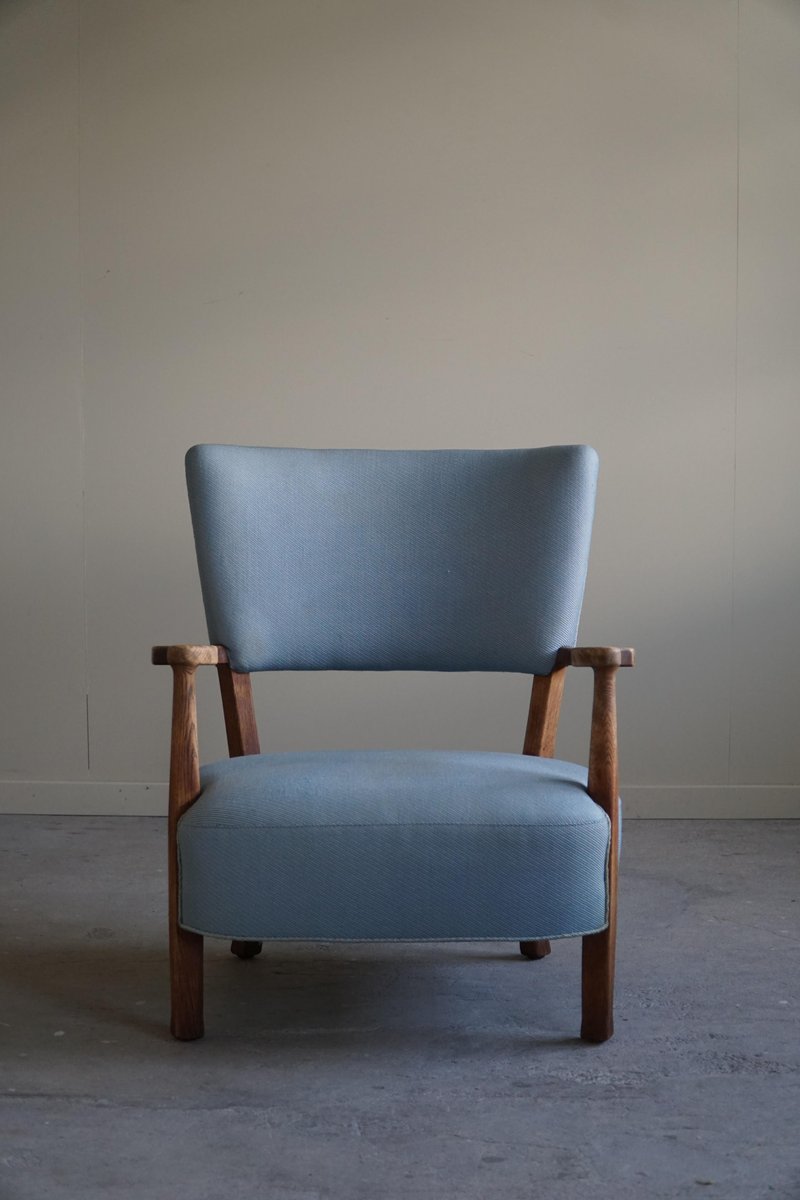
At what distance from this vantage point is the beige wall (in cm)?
345

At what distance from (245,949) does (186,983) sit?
1.48 feet

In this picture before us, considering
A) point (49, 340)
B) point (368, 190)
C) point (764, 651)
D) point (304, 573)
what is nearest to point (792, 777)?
point (764, 651)

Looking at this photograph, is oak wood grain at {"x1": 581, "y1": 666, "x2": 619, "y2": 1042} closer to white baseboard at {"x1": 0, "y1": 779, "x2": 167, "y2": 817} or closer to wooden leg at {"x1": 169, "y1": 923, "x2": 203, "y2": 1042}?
wooden leg at {"x1": 169, "y1": 923, "x2": 203, "y2": 1042}

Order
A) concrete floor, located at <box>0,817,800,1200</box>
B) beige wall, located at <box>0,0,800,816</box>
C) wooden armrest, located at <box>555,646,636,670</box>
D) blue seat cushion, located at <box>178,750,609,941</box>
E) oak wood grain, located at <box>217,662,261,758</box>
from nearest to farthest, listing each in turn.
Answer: concrete floor, located at <box>0,817,800,1200</box>, blue seat cushion, located at <box>178,750,609,941</box>, wooden armrest, located at <box>555,646,636,670</box>, oak wood grain, located at <box>217,662,261,758</box>, beige wall, located at <box>0,0,800,816</box>

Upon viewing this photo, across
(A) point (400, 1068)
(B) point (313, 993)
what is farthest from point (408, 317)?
(A) point (400, 1068)

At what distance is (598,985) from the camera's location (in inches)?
68.7

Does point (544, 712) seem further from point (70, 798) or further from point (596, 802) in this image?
point (70, 798)

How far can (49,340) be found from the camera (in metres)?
3.52

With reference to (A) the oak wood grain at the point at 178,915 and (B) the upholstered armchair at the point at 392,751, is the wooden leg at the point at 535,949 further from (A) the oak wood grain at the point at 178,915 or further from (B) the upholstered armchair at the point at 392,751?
(A) the oak wood grain at the point at 178,915

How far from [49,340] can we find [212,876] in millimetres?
2388

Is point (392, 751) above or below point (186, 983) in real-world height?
above

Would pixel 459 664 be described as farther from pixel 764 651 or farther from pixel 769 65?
pixel 769 65

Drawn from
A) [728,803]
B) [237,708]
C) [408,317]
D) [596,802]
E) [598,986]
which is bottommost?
[728,803]

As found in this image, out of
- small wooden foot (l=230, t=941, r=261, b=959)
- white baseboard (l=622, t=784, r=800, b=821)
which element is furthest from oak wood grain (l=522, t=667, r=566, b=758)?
white baseboard (l=622, t=784, r=800, b=821)
